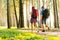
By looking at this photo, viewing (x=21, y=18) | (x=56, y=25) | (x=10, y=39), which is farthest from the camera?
(x=56, y=25)

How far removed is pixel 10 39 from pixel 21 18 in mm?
15868

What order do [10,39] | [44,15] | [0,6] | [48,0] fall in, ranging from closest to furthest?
[10,39], [44,15], [48,0], [0,6]

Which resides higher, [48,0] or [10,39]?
[48,0]

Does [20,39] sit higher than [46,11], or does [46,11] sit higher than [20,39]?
[46,11]

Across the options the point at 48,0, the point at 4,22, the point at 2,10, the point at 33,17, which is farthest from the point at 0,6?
the point at 33,17

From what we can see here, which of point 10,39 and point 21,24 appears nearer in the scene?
point 10,39

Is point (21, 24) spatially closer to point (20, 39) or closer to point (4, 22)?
point (20, 39)

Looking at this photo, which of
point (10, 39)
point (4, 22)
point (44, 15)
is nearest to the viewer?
point (10, 39)

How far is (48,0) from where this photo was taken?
145 feet

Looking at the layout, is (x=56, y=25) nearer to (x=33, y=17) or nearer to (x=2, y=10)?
(x=33, y=17)

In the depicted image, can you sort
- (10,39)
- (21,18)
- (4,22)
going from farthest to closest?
(4,22)
(21,18)
(10,39)

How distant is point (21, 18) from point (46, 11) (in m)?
9.43

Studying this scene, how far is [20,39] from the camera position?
1213cm

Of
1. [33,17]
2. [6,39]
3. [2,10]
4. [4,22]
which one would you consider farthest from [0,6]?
[6,39]
